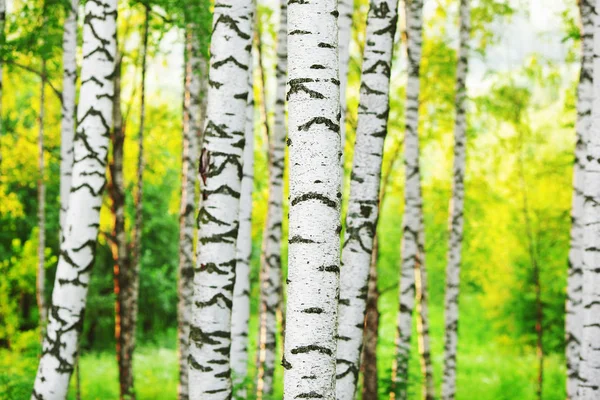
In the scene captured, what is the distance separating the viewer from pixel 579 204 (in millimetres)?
5941

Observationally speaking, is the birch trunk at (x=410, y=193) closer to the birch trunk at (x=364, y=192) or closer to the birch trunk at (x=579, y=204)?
the birch trunk at (x=579, y=204)

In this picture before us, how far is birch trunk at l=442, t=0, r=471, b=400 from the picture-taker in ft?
27.2

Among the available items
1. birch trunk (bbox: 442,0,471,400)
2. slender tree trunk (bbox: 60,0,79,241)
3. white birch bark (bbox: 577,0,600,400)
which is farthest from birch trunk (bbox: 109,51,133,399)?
white birch bark (bbox: 577,0,600,400)

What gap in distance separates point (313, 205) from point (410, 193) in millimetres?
5192

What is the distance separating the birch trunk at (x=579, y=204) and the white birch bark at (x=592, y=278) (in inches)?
74.7

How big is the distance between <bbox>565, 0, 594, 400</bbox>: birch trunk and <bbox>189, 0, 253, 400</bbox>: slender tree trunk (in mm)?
4111

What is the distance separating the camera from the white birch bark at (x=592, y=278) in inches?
156

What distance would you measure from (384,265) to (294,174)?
23.7 m

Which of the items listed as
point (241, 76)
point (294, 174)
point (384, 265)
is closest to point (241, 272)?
point (241, 76)

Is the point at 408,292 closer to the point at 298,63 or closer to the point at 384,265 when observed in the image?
the point at 298,63

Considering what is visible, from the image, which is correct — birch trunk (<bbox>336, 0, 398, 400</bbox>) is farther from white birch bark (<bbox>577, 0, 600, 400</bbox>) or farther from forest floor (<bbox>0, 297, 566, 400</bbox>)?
forest floor (<bbox>0, 297, 566, 400</bbox>)

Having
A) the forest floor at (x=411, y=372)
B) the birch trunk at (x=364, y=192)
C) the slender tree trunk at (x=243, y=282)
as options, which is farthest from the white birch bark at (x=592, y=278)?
the forest floor at (x=411, y=372)

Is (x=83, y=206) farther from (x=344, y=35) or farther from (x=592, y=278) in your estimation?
(x=592, y=278)

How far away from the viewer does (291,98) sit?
2400 mm
